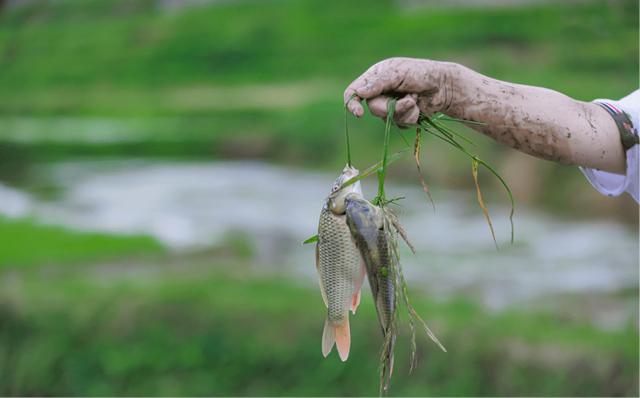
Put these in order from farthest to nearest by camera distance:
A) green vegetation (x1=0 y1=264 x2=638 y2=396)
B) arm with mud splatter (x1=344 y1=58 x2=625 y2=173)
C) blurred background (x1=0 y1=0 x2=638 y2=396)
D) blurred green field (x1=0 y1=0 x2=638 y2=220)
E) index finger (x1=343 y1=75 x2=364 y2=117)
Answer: blurred green field (x1=0 y1=0 x2=638 y2=220) → blurred background (x1=0 y1=0 x2=638 y2=396) → green vegetation (x1=0 y1=264 x2=638 y2=396) → arm with mud splatter (x1=344 y1=58 x2=625 y2=173) → index finger (x1=343 y1=75 x2=364 y2=117)

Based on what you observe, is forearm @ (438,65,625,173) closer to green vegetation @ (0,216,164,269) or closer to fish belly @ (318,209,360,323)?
fish belly @ (318,209,360,323)

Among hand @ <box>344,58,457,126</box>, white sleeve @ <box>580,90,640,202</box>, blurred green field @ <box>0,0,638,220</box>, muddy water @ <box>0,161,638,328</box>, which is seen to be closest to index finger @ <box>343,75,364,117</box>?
hand @ <box>344,58,457,126</box>

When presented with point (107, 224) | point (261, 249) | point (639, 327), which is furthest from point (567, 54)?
point (639, 327)

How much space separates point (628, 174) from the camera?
4.04ft

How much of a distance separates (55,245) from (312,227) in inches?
77.4

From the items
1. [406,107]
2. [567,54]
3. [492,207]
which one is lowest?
[492,207]

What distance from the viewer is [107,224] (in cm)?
491

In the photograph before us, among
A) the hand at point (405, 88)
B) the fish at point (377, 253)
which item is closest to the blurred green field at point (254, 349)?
the hand at point (405, 88)

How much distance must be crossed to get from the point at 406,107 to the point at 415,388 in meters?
1.38

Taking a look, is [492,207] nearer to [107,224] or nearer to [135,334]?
[107,224]

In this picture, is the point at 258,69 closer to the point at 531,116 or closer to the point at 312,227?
the point at 312,227

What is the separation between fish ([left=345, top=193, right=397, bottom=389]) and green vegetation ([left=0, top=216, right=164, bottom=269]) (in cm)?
262

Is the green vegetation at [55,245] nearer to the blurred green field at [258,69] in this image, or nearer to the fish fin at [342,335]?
the blurred green field at [258,69]

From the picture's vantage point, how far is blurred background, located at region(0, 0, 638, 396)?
98.1 inches
